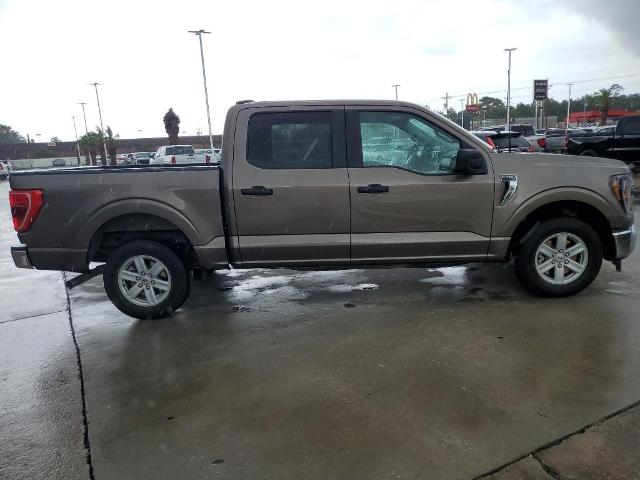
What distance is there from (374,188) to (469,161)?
868 millimetres

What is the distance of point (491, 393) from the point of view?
123 inches

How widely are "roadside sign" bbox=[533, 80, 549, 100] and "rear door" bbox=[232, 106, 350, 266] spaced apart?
1388 inches

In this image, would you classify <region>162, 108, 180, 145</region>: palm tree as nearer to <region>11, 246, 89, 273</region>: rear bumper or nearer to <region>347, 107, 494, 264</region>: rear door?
<region>11, 246, 89, 273</region>: rear bumper

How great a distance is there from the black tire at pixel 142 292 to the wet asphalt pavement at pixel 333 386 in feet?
0.58

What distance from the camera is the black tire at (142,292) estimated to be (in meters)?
4.54

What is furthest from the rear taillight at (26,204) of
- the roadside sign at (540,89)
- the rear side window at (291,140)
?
the roadside sign at (540,89)

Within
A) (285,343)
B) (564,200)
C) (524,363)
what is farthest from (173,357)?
(564,200)

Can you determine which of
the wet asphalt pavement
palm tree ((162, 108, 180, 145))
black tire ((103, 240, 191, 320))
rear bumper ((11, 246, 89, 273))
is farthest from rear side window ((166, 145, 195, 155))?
black tire ((103, 240, 191, 320))

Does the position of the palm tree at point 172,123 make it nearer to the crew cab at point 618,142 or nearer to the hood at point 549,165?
the crew cab at point 618,142

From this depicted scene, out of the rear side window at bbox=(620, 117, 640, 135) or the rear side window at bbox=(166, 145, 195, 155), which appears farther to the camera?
Answer: the rear side window at bbox=(166, 145, 195, 155)

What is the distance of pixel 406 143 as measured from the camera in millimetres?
4488

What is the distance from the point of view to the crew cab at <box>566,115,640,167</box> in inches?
551

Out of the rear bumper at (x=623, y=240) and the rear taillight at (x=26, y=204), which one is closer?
the rear taillight at (x=26, y=204)

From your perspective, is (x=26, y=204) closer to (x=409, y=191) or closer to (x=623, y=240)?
(x=409, y=191)
